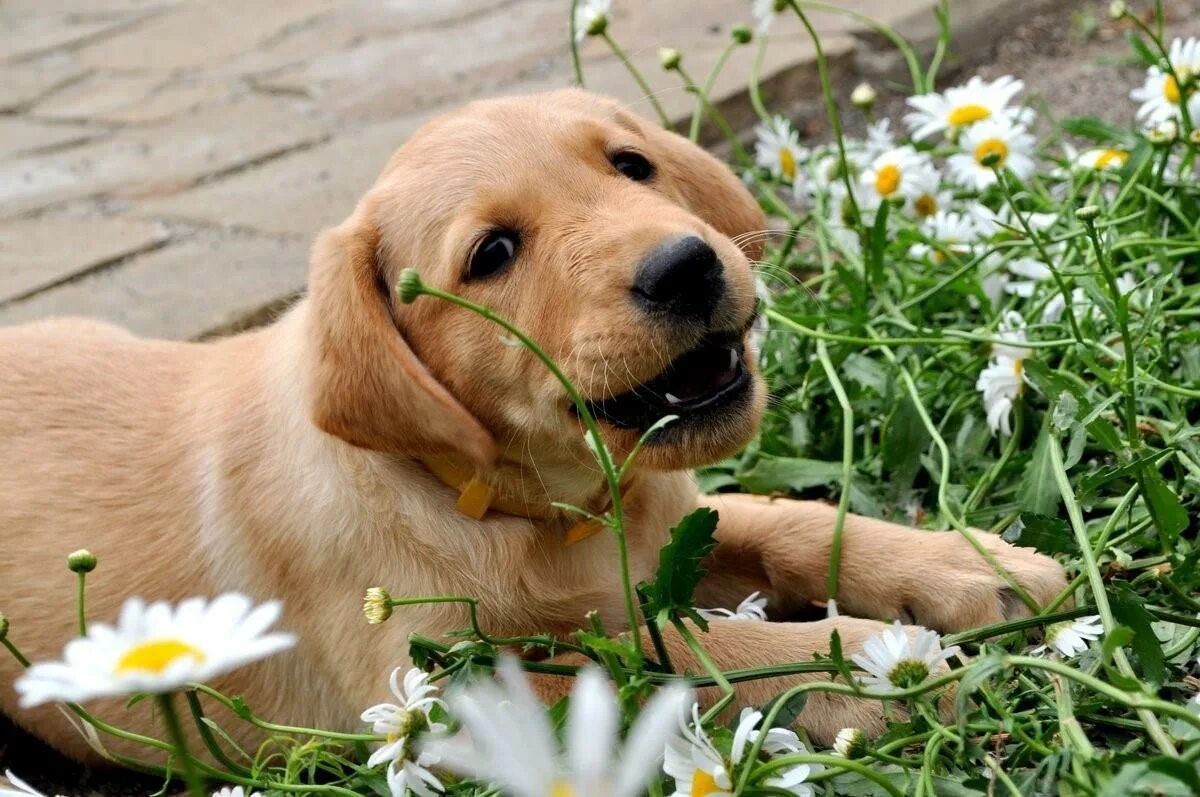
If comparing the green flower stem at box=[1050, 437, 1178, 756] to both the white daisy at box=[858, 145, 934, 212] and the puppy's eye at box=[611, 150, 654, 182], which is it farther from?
the white daisy at box=[858, 145, 934, 212]

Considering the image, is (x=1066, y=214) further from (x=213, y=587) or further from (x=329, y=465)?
(x=213, y=587)

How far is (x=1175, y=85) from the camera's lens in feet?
10.7

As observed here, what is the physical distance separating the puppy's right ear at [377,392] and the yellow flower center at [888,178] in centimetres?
164

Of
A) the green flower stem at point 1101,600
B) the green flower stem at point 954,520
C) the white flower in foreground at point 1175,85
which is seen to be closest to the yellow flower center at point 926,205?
the white flower in foreground at point 1175,85

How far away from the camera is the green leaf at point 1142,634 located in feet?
6.43

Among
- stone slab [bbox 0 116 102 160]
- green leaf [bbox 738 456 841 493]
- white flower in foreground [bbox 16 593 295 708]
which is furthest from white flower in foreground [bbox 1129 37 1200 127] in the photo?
stone slab [bbox 0 116 102 160]

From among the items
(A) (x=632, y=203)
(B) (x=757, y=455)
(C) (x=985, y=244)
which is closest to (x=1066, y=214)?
(C) (x=985, y=244)

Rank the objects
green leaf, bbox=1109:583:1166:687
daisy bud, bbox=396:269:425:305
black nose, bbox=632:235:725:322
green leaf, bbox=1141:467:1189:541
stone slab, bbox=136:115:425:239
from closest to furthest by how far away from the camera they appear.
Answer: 1. daisy bud, bbox=396:269:425:305
2. green leaf, bbox=1109:583:1166:687
3. green leaf, bbox=1141:467:1189:541
4. black nose, bbox=632:235:725:322
5. stone slab, bbox=136:115:425:239

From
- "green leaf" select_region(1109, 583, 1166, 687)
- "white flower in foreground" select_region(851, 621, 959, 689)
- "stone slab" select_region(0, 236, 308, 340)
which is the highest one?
"white flower in foreground" select_region(851, 621, 959, 689)

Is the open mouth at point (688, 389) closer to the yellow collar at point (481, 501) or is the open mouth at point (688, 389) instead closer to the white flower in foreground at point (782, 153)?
the yellow collar at point (481, 501)

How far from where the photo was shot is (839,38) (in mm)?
5883

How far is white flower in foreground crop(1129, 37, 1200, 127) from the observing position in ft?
10.4

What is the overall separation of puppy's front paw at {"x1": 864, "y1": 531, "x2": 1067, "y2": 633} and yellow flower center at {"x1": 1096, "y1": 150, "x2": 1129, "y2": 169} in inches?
52.2

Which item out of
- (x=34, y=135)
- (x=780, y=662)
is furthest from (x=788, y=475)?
(x=34, y=135)
